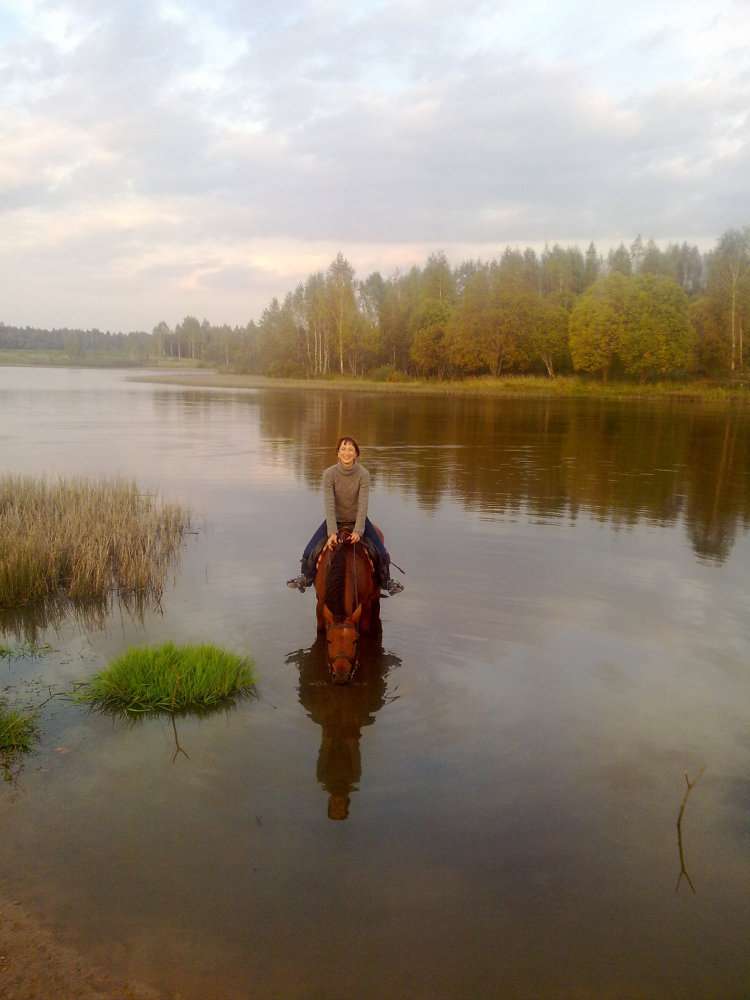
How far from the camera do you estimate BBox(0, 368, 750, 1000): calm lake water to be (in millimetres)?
4508

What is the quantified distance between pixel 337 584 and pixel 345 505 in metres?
1.44

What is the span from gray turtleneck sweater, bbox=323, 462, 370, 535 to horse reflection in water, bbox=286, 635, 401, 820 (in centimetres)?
153

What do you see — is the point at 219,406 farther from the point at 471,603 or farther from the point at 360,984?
the point at 360,984

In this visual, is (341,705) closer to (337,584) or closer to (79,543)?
(337,584)

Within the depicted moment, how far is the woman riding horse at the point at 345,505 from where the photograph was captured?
29.1 feet

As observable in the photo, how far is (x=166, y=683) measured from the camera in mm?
7672

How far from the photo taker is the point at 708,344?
73188 millimetres

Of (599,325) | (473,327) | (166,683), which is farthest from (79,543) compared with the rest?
(473,327)

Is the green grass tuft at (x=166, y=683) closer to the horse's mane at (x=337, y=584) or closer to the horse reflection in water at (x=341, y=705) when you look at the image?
the horse reflection in water at (x=341, y=705)

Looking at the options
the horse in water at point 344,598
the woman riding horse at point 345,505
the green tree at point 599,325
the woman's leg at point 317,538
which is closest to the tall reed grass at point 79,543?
the woman's leg at point 317,538

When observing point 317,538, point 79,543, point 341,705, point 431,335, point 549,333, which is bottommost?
point 341,705

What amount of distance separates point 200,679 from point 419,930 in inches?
147

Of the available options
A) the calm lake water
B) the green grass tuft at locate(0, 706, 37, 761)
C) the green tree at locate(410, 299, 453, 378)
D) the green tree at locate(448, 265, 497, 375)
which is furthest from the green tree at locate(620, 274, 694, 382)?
the green grass tuft at locate(0, 706, 37, 761)

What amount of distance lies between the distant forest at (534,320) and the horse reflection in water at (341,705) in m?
70.4
